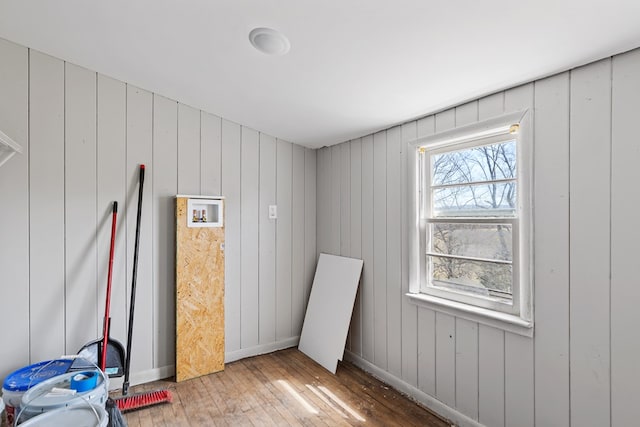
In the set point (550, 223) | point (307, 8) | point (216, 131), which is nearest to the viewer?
point (307, 8)

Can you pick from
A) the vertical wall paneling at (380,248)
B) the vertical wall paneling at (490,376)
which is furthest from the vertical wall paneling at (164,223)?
the vertical wall paneling at (490,376)

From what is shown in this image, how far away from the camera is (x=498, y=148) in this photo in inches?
78.0

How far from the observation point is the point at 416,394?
2373 mm

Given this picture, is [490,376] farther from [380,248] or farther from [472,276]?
[380,248]

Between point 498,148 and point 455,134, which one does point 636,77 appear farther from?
point 455,134

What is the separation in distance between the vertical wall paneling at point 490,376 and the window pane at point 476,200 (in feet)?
2.27

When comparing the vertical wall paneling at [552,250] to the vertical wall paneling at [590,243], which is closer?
the vertical wall paneling at [590,243]

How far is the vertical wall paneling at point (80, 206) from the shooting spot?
2373 mm

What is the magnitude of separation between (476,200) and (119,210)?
2569 mm

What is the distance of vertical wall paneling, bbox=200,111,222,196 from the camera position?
2908 mm

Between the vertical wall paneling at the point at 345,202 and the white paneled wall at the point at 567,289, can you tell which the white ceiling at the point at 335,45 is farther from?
the vertical wall paneling at the point at 345,202

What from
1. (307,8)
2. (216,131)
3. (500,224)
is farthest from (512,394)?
(216,131)

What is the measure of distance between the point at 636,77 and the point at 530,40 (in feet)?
1.54

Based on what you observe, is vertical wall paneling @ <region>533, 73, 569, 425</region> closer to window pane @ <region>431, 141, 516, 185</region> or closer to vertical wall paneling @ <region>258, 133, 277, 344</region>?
window pane @ <region>431, 141, 516, 185</region>
